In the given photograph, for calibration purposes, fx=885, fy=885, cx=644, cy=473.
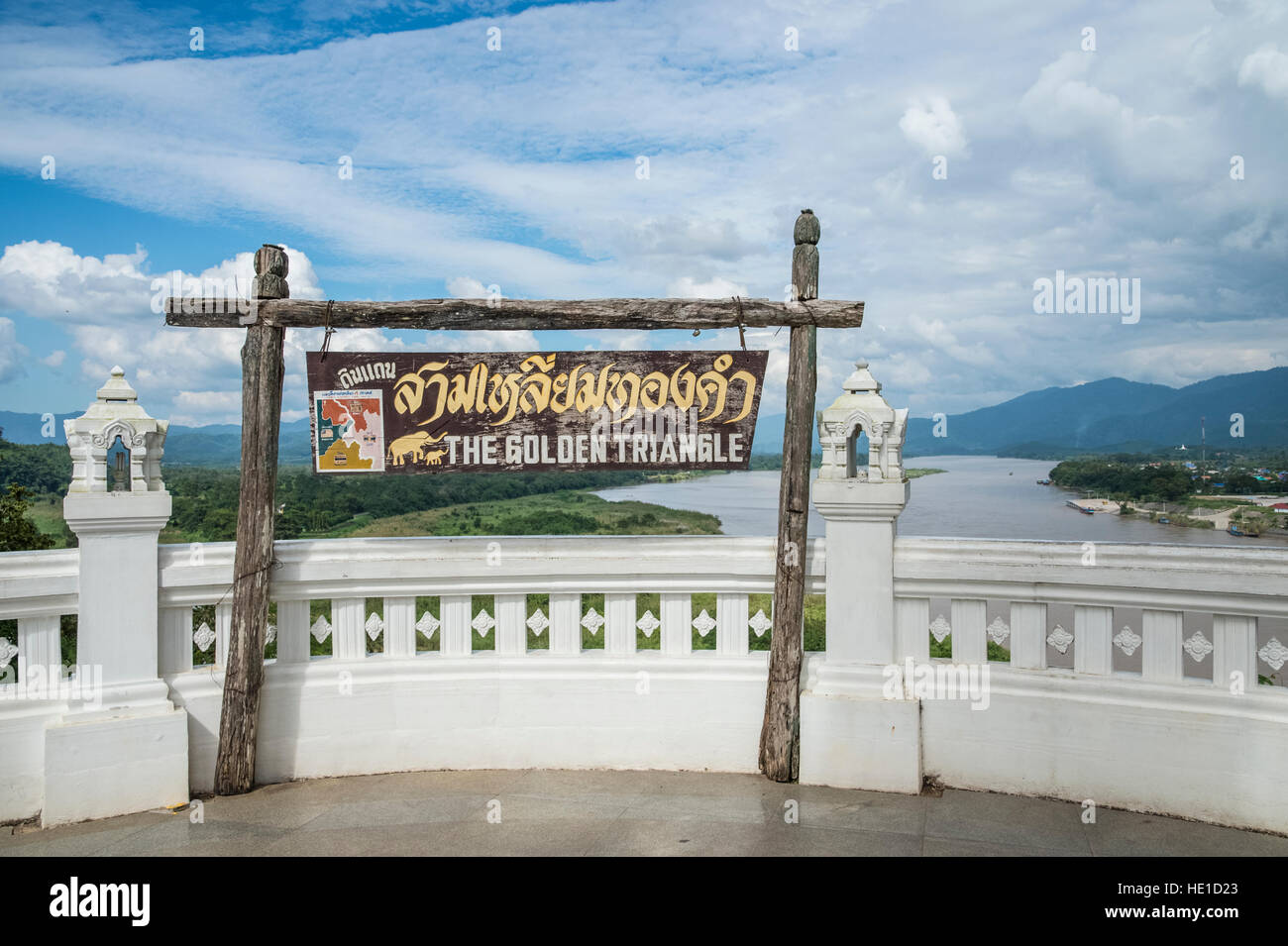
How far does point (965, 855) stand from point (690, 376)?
318cm

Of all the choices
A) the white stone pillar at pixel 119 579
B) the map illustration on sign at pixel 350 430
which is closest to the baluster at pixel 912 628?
the map illustration on sign at pixel 350 430

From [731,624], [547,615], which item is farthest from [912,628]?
[547,615]

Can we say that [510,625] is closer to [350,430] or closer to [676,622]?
[676,622]

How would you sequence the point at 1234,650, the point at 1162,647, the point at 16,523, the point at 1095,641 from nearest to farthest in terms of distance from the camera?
the point at 1234,650, the point at 1162,647, the point at 1095,641, the point at 16,523

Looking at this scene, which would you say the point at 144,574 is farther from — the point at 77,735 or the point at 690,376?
the point at 690,376

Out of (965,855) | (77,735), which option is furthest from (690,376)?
(77,735)

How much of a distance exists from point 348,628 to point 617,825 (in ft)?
7.43

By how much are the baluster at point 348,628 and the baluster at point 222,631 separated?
640 millimetres

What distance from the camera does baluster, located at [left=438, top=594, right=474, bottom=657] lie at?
5.86 meters

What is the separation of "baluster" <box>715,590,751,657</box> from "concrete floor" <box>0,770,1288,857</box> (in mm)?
807

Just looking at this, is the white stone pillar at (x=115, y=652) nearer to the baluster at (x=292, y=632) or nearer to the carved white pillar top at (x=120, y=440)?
the carved white pillar top at (x=120, y=440)

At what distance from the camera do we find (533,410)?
19.0 ft

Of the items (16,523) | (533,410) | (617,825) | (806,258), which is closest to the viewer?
(617,825)

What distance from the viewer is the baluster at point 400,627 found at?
5.84 metres
